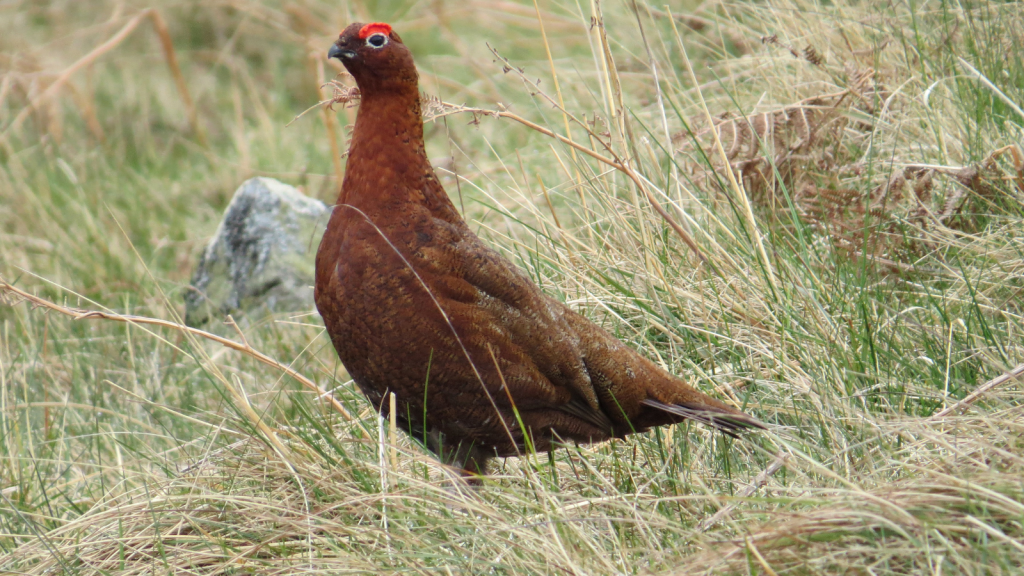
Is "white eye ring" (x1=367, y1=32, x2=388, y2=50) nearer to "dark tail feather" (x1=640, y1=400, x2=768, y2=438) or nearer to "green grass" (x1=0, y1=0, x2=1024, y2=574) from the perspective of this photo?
"green grass" (x1=0, y1=0, x2=1024, y2=574)

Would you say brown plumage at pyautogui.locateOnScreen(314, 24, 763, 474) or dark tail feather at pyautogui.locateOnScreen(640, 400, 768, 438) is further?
dark tail feather at pyautogui.locateOnScreen(640, 400, 768, 438)

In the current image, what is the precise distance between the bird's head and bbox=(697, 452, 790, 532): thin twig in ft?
4.54

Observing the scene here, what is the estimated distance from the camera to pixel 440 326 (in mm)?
2555

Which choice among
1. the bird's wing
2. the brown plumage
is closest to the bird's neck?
the brown plumage

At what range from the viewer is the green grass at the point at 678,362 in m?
2.19

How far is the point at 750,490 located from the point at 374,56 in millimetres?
1482

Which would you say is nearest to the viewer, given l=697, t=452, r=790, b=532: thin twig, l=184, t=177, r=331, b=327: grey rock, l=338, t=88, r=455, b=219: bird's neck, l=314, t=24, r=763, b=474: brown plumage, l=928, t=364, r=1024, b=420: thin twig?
l=697, t=452, r=790, b=532: thin twig

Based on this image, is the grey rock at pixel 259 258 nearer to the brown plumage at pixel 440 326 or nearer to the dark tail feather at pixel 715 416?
the brown plumage at pixel 440 326

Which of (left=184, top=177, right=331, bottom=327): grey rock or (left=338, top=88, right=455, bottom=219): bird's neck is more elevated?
(left=338, top=88, right=455, bottom=219): bird's neck

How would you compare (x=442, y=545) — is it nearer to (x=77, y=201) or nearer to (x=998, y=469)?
(x=998, y=469)

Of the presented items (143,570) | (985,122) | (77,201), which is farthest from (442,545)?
(77,201)

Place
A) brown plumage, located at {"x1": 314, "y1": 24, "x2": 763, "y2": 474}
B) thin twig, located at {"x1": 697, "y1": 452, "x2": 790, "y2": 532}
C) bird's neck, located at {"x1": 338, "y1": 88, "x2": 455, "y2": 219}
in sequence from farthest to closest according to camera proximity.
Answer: bird's neck, located at {"x1": 338, "y1": 88, "x2": 455, "y2": 219} < brown plumage, located at {"x1": 314, "y1": 24, "x2": 763, "y2": 474} < thin twig, located at {"x1": 697, "y1": 452, "x2": 790, "y2": 532}

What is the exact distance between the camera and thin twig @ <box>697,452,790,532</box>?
2186mm

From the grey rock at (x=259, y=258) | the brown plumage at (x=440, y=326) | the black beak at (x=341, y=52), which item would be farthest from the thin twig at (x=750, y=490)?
the grey rock at (x=259, y=258)
